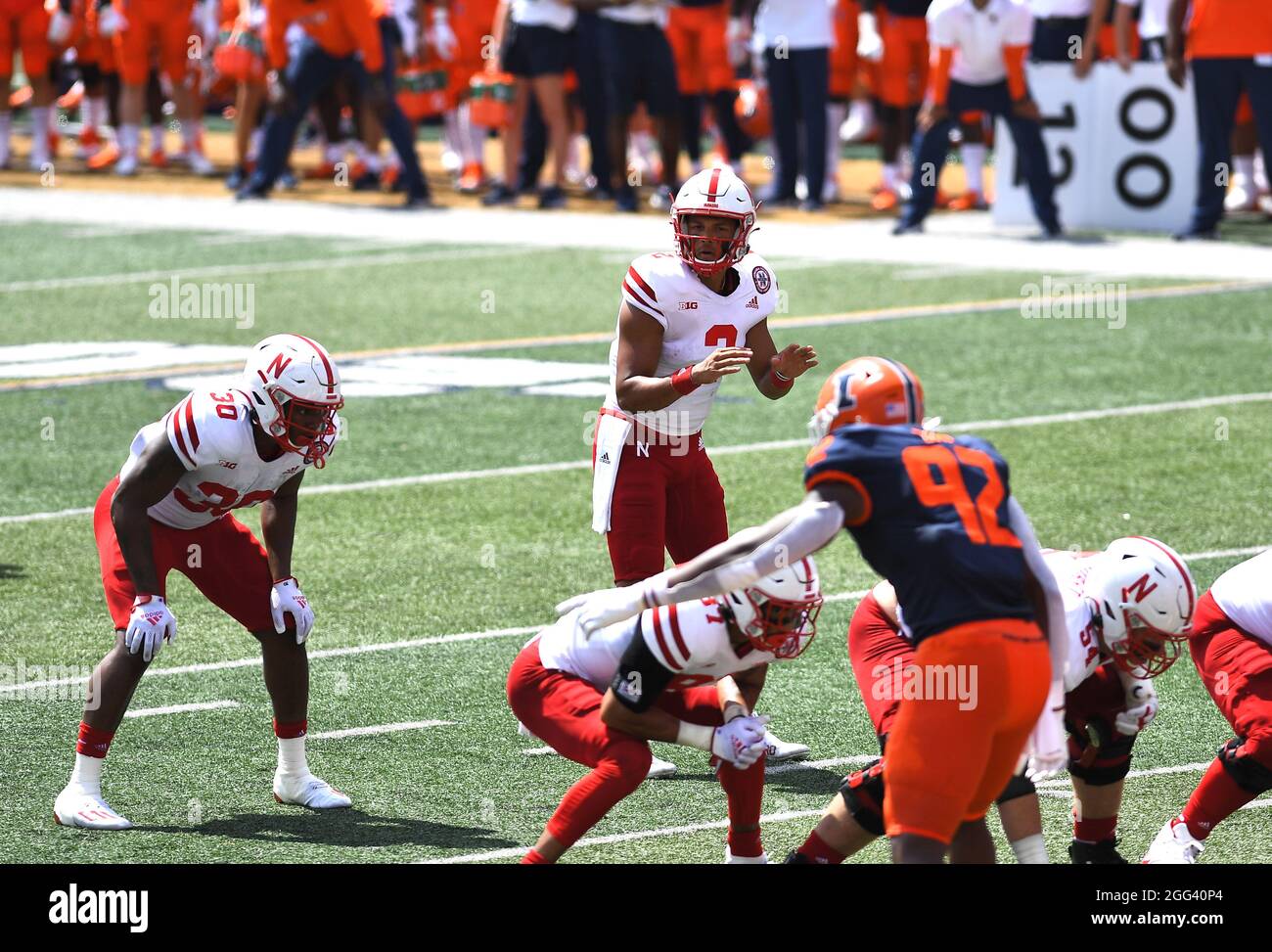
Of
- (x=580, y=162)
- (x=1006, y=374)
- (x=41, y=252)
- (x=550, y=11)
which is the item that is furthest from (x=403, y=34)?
(x=1006, y=374)

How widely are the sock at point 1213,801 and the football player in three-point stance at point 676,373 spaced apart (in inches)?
57.3

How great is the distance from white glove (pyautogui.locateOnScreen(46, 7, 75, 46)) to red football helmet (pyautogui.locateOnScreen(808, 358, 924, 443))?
1916 centimetres

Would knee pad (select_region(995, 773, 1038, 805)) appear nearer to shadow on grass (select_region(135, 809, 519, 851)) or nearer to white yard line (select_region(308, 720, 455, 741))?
shadow on grass (select_region(135, 809, 519, 851))

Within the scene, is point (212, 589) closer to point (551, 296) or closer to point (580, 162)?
point (551, 296)

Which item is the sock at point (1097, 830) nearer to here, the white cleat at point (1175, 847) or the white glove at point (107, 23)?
the white cleat at point (1175, 847)

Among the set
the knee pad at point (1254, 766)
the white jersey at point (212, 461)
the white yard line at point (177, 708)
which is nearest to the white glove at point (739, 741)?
the knee pad at point (1254, 766)

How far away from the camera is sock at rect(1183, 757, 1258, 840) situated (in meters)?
6.10

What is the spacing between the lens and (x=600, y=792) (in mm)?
5723

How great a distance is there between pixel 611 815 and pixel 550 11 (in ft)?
45.0

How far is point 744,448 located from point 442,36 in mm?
12251

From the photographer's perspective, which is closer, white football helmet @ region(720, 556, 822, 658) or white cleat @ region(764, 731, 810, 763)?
white football helmet @ region(720, 556, 822, 658)

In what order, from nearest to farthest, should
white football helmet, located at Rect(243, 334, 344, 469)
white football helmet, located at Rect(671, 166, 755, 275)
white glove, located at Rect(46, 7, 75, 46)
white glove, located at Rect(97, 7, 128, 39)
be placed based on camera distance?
white football helmet, located at Rect(243, 334, 344, 469), white football helmet, located at Rect(671, 166, 755, 275), white glove, located at Rect(46, 7, 75, 46), white glove, located at Rect(97, 7, 128, 39)

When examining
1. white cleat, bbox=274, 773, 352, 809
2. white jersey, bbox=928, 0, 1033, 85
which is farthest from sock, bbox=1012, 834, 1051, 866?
white jersey, bbox=928, 0, 1033, 85

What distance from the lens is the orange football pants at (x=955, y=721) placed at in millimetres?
5168
